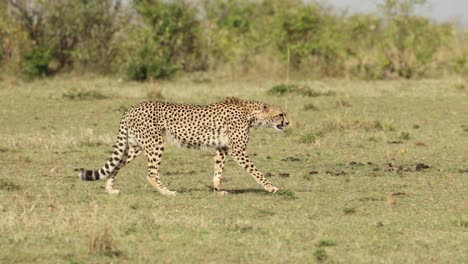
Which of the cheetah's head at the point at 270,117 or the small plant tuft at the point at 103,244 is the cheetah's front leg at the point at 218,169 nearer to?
the cheetah's head at the point at 270,117

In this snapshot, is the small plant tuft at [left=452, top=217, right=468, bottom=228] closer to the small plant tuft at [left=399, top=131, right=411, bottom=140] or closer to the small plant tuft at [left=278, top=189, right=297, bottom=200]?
the small plant tuft at [left=278, top=189, right=297, bottom=200]

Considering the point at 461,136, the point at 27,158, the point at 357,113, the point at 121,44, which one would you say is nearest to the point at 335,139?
the point at 461,136

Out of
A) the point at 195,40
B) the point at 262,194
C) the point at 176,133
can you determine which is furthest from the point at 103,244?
the point at 195,40

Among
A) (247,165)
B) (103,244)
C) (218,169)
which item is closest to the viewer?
(103,244)

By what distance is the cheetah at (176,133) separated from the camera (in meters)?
9.68

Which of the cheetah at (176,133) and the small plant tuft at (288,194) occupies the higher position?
the cheetah at (176,133)

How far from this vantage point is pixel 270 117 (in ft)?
33.5

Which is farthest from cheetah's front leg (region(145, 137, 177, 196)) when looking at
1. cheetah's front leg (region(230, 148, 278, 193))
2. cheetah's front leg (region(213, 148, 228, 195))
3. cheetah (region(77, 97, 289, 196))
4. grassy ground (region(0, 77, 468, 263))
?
cheetah's front leg (region(230, 148, 278, 193))

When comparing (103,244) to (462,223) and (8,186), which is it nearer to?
(462,223)

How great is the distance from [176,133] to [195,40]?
19.9 meters

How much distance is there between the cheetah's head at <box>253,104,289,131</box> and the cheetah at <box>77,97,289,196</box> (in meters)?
0.12

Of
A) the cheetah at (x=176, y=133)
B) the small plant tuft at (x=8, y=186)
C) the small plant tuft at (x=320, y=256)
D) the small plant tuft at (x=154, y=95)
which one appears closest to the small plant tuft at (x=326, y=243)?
the small plant tuft at (x=320, y=256)

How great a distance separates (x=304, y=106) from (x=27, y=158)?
296 inches

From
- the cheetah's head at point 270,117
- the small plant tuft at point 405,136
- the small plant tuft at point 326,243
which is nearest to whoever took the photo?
the small plant tuft at point 326,243
